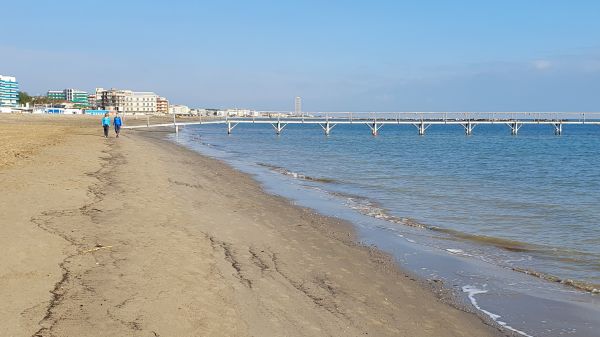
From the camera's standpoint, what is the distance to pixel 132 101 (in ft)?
531

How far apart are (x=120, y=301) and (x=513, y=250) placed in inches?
263

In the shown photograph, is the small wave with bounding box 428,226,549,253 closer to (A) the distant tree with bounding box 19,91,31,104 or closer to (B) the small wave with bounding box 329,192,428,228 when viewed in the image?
(B) the small wave with bounding box 329,192,428,228

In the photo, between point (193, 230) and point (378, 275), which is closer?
point (378, 275)

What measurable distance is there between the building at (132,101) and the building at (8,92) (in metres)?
34.6

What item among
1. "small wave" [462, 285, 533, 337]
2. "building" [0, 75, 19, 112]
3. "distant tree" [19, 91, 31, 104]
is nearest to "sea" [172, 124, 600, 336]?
Answer: "small wave" [462, 285, 533, 337]

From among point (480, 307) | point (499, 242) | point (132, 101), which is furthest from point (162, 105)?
point (480, 307)

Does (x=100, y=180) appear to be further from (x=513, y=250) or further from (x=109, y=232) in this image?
(x=513, y=250)

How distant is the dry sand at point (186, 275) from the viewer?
415 centimetres

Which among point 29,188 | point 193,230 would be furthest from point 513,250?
point 29,188

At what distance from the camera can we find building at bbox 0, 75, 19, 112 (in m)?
117

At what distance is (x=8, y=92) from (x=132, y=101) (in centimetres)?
4437

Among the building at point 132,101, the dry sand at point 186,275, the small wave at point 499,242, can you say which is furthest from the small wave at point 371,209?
the building at point 132,101

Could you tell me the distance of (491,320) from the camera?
5285mm

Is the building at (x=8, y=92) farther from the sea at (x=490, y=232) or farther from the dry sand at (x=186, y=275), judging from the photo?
the dry sand at (x=186, y=275)
